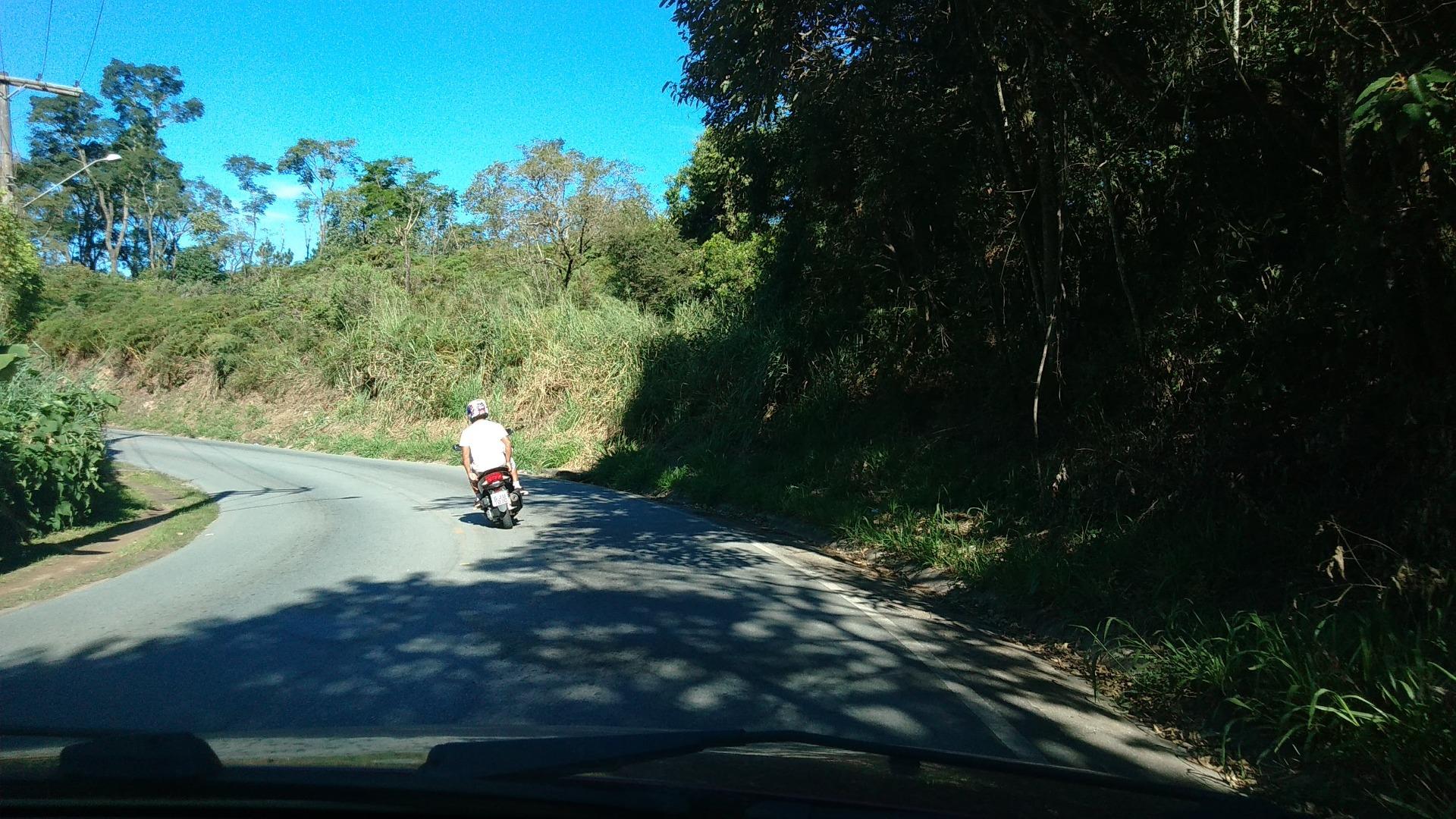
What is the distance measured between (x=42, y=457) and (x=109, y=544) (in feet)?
4.52

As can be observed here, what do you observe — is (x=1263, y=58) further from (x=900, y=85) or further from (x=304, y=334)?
(x=304, y=334)

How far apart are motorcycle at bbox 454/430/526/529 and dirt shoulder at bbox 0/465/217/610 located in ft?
12.5

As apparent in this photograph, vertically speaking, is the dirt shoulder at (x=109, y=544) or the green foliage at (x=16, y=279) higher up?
the green foliage at (x=16, y=279)

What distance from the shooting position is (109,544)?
12375 mm

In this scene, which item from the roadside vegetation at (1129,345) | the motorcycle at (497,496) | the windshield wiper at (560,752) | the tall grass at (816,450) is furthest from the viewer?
the motorcycle at (497,496)

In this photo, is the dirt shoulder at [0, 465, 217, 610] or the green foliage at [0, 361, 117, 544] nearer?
the dirt shoulder at [0, 465, 217, 610]

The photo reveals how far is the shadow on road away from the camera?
5059mm

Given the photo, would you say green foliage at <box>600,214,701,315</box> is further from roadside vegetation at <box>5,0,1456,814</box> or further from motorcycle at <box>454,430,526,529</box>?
motorcycle at <box>454,430,526,529</box>

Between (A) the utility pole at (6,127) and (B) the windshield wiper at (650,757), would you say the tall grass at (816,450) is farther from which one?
(A) the utility pole at (6,127)

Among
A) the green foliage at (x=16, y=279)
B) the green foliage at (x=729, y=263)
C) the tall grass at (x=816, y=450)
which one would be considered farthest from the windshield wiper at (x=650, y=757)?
the green foliage at (x=729, y=263)

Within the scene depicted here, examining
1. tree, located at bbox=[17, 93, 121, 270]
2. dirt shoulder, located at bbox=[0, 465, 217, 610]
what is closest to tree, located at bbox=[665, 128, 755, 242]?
dirt shoulder, located at bbox=[0, 465, 217, 610]

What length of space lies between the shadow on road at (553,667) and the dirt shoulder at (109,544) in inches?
113

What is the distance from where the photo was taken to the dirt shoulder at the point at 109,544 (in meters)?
9.70

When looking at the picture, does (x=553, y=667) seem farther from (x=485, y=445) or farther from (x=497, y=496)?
(x=485, y=445)
